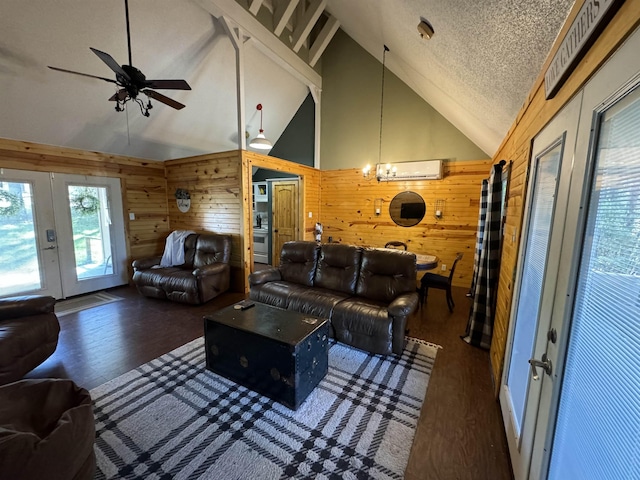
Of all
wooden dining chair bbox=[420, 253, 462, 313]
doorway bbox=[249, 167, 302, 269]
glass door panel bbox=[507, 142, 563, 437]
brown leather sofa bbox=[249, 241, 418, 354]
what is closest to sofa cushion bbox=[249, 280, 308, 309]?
brown leather sofa bbox=[249, 241, 418, 354]

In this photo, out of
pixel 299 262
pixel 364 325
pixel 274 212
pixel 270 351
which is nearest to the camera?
pixel 270 351

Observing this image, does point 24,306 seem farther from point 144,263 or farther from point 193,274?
point 144,263

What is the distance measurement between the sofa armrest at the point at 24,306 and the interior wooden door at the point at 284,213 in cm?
436

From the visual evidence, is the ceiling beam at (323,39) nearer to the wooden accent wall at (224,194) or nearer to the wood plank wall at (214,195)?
the wooden accent wall at (224,194)

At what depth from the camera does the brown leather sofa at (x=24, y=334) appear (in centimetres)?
204

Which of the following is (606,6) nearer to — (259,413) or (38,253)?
(259,413)

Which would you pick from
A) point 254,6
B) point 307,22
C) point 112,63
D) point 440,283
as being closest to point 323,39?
point 307,22

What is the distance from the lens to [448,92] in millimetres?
3289

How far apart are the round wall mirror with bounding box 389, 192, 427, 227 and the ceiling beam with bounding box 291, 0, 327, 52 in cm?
356

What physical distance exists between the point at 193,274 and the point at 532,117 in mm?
4166

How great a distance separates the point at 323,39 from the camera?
18.0 ft

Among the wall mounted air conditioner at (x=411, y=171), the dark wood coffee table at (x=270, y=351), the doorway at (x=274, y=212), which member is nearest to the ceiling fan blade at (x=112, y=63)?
the dark wood coffee table at (x=270, y=351)

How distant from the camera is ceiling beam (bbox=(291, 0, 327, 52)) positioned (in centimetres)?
468

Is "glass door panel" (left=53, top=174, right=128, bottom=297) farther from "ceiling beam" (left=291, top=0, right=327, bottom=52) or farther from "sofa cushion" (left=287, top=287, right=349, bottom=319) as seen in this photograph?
"ceiling beam" (left=291, top=0, right=327, bottom=52)
